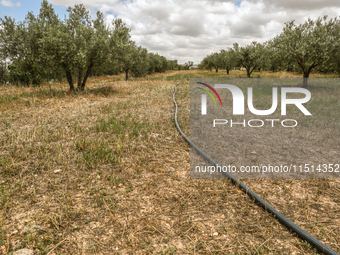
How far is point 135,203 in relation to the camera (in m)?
4.28

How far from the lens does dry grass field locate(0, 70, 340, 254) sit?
11.0 feet

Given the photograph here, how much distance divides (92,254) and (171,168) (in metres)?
2.90

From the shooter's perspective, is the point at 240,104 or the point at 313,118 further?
the point at 240,104

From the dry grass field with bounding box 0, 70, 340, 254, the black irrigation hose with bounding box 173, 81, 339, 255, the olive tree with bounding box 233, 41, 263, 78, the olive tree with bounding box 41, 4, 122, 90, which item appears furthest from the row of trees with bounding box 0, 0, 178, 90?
the olive tree with bounding box 233, 41, 263, 78

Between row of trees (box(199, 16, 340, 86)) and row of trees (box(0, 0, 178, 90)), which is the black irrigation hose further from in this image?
row of trees (box(199, 16, 340, 86))

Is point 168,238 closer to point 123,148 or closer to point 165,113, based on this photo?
point 123,148

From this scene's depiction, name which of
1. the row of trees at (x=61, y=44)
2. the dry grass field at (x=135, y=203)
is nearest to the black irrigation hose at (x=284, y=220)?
the dry grass field at (x=135, y=203)

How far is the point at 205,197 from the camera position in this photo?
4496mm

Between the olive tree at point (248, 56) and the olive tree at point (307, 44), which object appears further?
the olive tree at point (248, 56)

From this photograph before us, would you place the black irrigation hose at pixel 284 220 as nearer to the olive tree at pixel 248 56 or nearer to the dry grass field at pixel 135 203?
the dry grass field at pixel 135 203

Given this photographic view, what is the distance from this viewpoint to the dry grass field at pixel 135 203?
3.35 meters

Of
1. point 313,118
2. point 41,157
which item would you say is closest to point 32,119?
point 41,157

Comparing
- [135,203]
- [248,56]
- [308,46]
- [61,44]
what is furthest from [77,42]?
[248,56]

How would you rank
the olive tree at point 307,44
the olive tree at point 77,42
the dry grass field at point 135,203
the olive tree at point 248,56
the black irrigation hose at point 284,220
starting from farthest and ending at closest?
the olive tree at point 248,56 < the olive tree at point 307,44 < the olive tree at point 77,42 < the dry grass field at point 135,203 < the black irrigation hose at point 284,220
